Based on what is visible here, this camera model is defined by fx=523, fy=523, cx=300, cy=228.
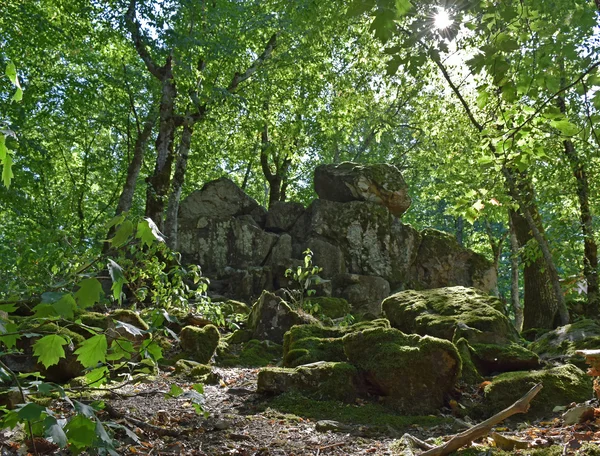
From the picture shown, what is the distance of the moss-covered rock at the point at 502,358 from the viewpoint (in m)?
6.23

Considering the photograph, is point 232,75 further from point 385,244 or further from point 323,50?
point 385,244

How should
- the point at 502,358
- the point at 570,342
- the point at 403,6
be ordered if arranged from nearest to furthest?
the point at 403,6 < the point at 502,358 < the point at 570,342

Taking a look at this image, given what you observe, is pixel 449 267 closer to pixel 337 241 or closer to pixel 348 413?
pixel 337 241

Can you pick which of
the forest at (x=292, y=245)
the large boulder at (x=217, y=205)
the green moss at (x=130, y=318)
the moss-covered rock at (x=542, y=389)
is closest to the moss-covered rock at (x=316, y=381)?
the forest at (x=292, y=245)

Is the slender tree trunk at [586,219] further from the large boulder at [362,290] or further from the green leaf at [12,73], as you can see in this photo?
the green leaf at [12,73]

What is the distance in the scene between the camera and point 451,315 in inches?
307

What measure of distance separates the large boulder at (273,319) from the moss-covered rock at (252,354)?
0.25 metres

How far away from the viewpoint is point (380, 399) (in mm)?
5570

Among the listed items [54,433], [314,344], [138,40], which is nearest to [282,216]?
[138,40]

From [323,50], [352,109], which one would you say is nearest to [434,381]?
[352,109]

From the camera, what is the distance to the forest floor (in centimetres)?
371

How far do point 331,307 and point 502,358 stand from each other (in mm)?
6226

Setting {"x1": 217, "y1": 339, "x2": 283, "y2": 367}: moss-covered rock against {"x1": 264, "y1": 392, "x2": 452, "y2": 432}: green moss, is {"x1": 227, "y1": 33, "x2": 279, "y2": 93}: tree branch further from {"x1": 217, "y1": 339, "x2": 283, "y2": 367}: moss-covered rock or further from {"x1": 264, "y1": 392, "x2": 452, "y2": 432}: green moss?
{"x1": 264, "y1": 392, "x2": 452, "y2": 432}: green moss

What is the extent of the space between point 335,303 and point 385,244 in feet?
20.6
